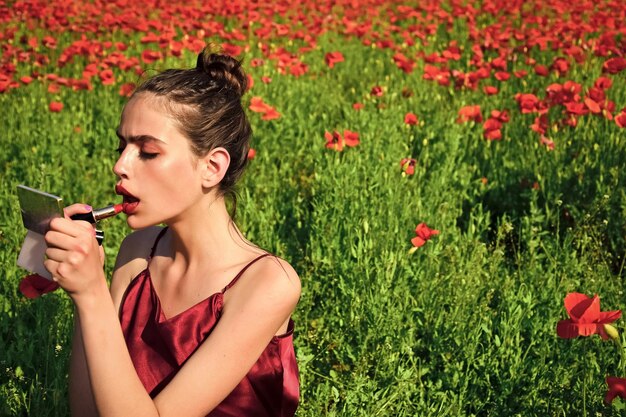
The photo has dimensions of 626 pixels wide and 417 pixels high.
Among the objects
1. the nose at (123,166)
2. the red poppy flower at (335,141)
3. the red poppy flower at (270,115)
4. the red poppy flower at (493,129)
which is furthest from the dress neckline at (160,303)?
the red poppy flower at (493,129)

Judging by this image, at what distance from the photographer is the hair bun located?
197cm

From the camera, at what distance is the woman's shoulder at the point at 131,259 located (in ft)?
7.02

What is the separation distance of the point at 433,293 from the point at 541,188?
1.41m

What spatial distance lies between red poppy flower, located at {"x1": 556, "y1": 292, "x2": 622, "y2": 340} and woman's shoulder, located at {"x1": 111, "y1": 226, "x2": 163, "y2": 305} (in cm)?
108

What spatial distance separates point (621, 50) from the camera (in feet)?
17.8

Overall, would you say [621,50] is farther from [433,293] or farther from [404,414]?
[404,414]

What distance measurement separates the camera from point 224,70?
1972 mm

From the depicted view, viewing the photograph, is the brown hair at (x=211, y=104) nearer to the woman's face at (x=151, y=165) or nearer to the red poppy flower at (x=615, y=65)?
the woman's face at (x=151, y=165)

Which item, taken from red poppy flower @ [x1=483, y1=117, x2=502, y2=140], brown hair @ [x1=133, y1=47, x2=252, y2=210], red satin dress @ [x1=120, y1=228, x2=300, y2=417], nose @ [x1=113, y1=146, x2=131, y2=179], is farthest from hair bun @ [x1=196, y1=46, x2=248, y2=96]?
red poppy flower @ [x1=483, y1=117, x2=502, y2=140]

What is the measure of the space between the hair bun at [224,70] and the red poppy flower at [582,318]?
943 mm

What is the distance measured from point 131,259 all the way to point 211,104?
524 millimetres

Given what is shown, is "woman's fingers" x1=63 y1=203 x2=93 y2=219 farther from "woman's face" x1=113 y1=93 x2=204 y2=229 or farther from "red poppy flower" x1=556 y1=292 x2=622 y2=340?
"red poppy flower" x1=556 y1=292 x2=622 y2=340

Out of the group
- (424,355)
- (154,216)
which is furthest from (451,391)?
(154,216)

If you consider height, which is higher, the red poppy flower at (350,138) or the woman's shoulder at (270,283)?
the woman's shoulder at (270,283)
